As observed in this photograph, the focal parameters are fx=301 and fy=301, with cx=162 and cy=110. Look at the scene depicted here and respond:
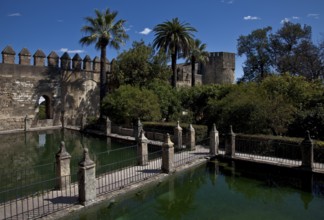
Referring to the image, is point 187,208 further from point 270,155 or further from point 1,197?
point 270,155

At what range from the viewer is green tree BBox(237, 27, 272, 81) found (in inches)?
1339

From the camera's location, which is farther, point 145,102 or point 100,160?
point 145,102

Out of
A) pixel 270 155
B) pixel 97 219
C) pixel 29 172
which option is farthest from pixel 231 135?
pixel 29 172

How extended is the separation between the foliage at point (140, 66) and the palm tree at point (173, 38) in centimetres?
92

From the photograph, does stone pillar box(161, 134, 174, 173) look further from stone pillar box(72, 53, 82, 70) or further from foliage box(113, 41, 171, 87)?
stone pillar box(72, 53, 82, 70)

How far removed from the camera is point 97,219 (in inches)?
309

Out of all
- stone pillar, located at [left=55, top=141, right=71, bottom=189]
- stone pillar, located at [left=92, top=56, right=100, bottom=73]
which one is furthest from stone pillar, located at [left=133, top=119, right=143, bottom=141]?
stone pillar, located at [left=92, top=56, right=100, bottom=73]

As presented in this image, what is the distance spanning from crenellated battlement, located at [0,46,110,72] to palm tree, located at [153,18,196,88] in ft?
22.7

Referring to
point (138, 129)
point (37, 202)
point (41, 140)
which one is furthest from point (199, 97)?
point (37, 202)

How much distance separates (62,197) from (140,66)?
19371 mm

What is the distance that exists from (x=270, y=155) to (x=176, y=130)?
5.12m

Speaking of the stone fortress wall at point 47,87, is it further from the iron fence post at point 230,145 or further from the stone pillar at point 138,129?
the iron fence post at point 230,145

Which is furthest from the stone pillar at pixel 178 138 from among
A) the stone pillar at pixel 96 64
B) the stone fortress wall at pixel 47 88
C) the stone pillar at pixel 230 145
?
the stone pillar at pixel 96 64

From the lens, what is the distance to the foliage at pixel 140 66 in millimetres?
26750
